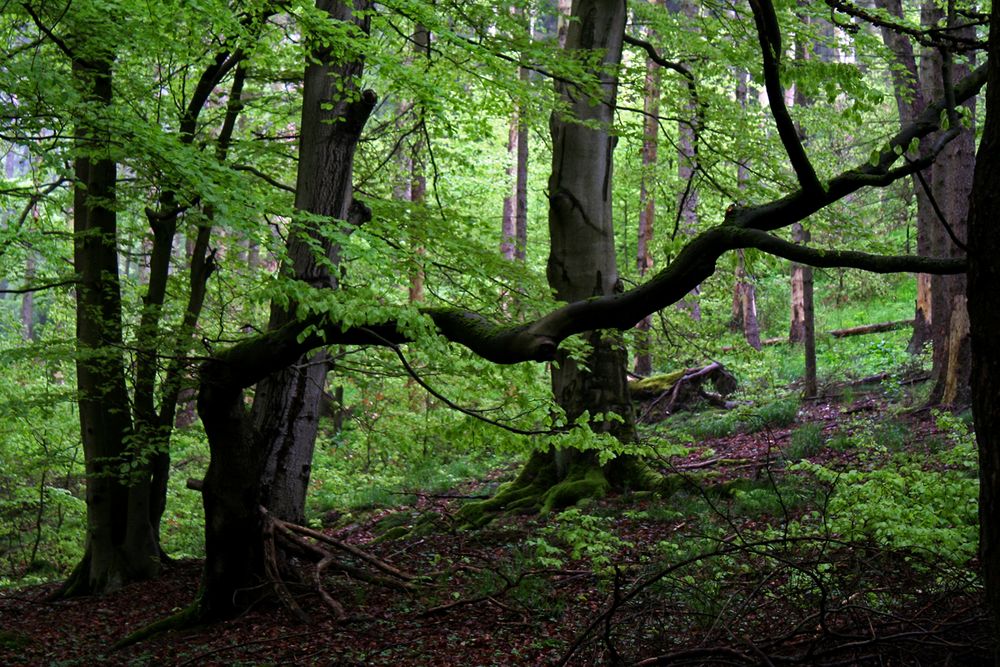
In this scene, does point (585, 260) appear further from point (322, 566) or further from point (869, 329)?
point (869, 329)

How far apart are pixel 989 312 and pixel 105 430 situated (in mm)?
8799

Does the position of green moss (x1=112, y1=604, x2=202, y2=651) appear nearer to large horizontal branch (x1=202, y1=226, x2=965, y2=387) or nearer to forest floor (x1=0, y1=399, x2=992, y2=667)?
forest floor (x1=0, y1=399, x2=992, y2=667)

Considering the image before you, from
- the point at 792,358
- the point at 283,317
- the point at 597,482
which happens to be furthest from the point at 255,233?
the point at 792,358

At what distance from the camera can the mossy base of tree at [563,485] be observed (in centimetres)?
899

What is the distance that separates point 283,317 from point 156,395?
3144 mm

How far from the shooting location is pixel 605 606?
224 inches

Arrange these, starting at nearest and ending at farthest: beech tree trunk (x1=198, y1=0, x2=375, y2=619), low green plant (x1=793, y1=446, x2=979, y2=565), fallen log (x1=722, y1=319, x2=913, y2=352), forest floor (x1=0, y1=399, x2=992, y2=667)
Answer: forest floor (x1=0, y1=399, x2=992, y2=667), low green plant (x1=793, y1=446, x2=979, y2=565), beech tree trunk (x1=198, y1=0, x2=375, y2=619), fallen log (x1=722, y1=319, x2=913, y2=352)

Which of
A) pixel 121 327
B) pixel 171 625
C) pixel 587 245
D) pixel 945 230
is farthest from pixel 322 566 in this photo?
pixel 945 230

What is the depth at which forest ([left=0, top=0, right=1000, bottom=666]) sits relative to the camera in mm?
4105

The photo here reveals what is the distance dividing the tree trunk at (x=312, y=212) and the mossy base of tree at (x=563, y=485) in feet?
6.87

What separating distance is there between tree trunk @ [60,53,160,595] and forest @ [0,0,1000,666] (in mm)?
37

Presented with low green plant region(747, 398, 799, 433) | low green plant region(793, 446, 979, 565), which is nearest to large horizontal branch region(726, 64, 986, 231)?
low green plant region(793, 446, 979, 565)

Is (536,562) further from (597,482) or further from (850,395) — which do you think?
(850,395)

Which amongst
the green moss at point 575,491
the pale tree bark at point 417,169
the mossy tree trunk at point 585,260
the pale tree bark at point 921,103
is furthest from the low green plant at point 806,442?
the pale tree bark at point 417,169
